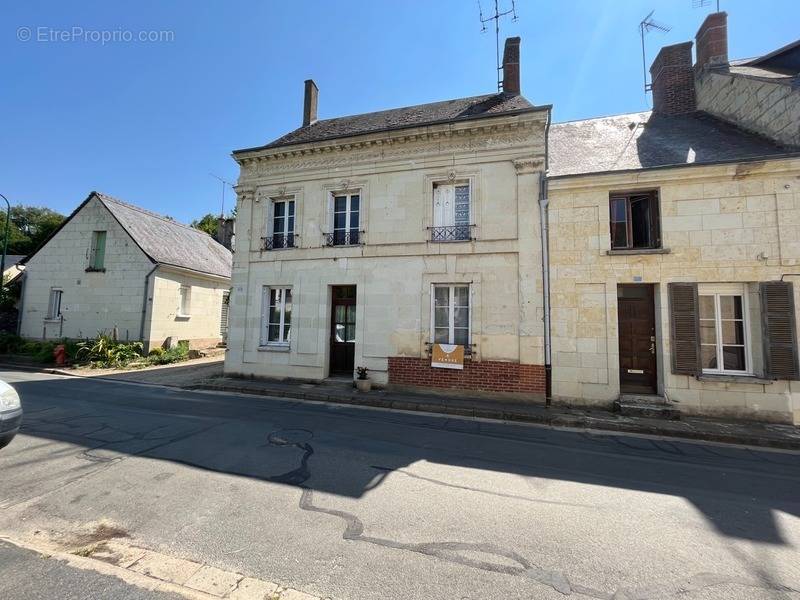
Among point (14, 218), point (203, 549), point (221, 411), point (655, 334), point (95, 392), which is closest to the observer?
point (203, 549)

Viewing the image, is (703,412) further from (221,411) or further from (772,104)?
(221,411)

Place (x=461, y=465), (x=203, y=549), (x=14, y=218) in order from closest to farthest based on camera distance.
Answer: (x=203, y=549), (x=461, y=465), (x=14, y=218)

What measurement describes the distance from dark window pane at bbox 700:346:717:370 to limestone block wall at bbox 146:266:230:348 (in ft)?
59.8

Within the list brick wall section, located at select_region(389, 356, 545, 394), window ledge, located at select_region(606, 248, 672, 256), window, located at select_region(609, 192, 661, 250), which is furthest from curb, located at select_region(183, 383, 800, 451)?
window, located at select_region(609, 192, 661, 250)

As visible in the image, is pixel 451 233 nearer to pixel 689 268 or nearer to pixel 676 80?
pixel 689 268

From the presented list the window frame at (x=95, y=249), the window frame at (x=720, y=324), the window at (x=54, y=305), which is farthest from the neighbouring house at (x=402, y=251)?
the window at (x=54, y=305)

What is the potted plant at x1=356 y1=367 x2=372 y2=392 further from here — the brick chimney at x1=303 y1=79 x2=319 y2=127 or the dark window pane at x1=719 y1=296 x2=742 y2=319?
the brick chimney at x1=303 y1=79 x2=319 y2=127

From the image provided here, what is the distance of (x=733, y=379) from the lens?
7.27m

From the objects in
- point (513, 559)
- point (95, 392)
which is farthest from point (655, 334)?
point (95, 392)

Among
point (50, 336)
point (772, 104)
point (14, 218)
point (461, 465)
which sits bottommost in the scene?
point (461, 465)

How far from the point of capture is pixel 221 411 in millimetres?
7242

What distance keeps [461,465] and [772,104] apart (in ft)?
35.9

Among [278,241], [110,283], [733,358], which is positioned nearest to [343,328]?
[278,241]

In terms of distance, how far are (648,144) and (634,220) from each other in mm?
2646
